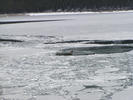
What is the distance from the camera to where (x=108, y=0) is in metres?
77.1

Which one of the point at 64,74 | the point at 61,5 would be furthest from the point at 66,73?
the point at 61,5

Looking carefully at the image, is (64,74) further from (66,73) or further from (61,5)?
(61,5)

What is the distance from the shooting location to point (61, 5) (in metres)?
75.2

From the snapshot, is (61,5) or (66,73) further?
(61,5)

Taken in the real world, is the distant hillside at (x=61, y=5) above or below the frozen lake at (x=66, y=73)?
below

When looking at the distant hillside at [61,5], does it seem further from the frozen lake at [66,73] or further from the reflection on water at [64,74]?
the reflection on water at [64,74]

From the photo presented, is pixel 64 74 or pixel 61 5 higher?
pixel 64 74

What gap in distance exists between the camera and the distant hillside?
69.1 m

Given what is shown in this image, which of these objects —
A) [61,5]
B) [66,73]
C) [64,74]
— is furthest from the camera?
[61,5]

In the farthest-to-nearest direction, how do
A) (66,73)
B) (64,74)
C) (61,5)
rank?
(61,5)
(66,73)
(64,74)

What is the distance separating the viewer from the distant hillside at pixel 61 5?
69.1 meters

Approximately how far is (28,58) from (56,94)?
592 cm

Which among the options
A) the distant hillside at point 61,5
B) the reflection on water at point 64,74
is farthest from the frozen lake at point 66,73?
the distant hillside at point 61,5

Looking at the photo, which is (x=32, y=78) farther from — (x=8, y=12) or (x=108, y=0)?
(x=108, y=0)
